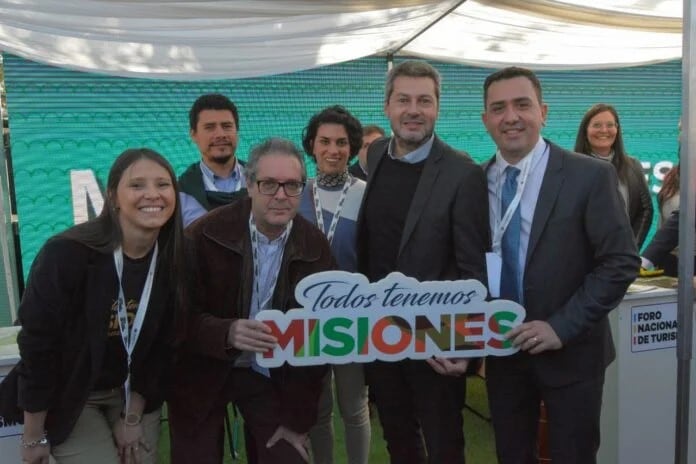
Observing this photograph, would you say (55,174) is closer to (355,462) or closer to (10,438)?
(10,438)

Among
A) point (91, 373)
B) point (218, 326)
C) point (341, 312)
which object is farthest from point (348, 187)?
point (91, 373)

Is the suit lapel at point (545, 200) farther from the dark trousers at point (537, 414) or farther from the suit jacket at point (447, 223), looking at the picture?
the dark trousers at point (537, 414)

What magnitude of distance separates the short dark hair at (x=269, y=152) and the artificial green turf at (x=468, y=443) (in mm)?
2144

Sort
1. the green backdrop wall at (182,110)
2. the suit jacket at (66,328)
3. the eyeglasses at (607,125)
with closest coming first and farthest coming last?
the suit jacket at (66,328) < the eyeglasses at (607,125) < the green backdrop wall at (182,110)

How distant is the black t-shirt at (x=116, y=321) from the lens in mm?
2033

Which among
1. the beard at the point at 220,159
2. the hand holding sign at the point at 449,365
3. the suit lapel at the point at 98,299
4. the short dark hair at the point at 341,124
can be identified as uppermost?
the short dark hair at the point at 341,124

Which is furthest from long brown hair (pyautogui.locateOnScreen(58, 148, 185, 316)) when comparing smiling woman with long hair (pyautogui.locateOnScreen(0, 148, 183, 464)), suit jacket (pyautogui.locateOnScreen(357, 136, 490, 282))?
suit jacket (pyautogui.locateOnScreen(357, 136, 490, 282))

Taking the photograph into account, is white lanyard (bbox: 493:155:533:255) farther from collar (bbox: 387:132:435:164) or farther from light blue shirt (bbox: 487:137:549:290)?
collar (bbox: 387:132:435:164)

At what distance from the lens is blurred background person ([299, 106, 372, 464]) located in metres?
2.57

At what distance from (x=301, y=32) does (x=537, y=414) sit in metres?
3.19

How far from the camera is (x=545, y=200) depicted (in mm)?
2033

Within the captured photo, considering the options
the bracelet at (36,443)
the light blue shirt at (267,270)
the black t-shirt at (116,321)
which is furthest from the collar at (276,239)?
the bracelet at (36,443)

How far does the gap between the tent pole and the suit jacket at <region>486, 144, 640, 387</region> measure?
7.9 inches

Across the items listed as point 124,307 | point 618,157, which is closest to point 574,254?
point 124,307
